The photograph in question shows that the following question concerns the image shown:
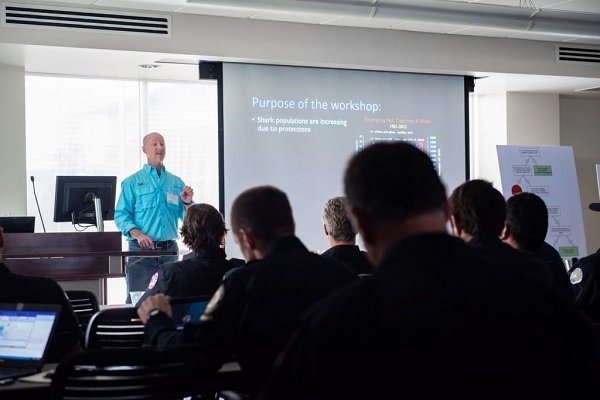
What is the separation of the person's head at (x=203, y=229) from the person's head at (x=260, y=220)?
1187 millimetres

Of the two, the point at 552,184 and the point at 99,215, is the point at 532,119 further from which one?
the point at 99,215

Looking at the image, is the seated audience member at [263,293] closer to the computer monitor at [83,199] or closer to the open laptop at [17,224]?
the open laptop at [17,224]

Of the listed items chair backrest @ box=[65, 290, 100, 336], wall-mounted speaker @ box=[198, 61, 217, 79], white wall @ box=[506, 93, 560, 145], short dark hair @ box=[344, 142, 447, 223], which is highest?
wall-mounted speaker @ box=[198, 61, 217, 79]

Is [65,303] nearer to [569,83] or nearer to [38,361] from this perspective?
[38,361]

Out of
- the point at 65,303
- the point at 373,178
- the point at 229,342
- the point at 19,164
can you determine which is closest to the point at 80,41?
the point at 19,164

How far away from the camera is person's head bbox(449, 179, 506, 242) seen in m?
3.22

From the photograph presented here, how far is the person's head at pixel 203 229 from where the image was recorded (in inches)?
152

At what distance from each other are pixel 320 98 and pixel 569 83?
2931mm

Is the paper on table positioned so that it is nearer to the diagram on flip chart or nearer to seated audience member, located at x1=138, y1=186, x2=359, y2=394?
seated audience member, located at x1=138, y1=186, x2=359, y2=394

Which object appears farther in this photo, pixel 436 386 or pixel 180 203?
pixel 180 203

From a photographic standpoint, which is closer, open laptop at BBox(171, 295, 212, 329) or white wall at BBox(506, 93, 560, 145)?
open laptop at BBox(171, 295, 212, 329)

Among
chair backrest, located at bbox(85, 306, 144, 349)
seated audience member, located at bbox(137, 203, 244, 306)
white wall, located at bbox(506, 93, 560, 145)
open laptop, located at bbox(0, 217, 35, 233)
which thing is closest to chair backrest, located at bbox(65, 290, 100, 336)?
seated audience member, located at bbox(137, 203, 244, 306)

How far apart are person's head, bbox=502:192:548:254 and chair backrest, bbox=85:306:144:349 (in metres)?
1.73

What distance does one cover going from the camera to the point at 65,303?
10.2 ft
